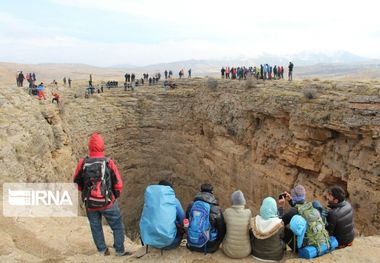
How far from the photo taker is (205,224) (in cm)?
645

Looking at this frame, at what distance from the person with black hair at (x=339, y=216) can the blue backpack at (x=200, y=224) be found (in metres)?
2.15

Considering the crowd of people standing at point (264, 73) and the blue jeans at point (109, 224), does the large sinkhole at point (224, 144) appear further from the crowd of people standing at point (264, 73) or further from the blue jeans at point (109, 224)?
the blue jeans at point (109, 224)

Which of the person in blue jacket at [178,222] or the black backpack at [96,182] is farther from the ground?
the black backpack at [96,182]

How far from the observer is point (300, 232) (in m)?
6.25

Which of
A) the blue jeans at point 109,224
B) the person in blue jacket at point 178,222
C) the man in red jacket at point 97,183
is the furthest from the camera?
the blue jeans at point 109,224

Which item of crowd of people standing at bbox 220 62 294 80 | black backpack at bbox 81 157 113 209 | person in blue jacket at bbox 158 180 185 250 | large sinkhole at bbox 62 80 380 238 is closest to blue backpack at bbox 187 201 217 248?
person in blue jacket at bbox 158 180 185 250

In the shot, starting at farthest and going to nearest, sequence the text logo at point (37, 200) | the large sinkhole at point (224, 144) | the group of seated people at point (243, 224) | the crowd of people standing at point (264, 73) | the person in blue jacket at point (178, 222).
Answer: the crowd of people standing at point (264, 73) → the large sinkhole at point (224, 144) → the text logo at point (37, 200) → the person in blue jacket at point (178, 222) → the group of seated people at point (243, 224)

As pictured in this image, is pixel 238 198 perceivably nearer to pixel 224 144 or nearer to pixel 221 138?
pixel 224 144

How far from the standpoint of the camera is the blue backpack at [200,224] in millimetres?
6441

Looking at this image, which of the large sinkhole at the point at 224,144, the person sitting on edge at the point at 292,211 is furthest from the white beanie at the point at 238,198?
the large sinkhole at the point at 224,144

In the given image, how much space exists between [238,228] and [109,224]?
247cm

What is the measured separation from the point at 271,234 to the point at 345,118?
971 centimetres

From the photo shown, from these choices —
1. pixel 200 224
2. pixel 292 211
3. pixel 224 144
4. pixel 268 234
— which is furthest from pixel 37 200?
pixel 224 144

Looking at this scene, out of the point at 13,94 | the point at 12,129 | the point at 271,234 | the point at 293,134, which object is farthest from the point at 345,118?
the point at 13,94
